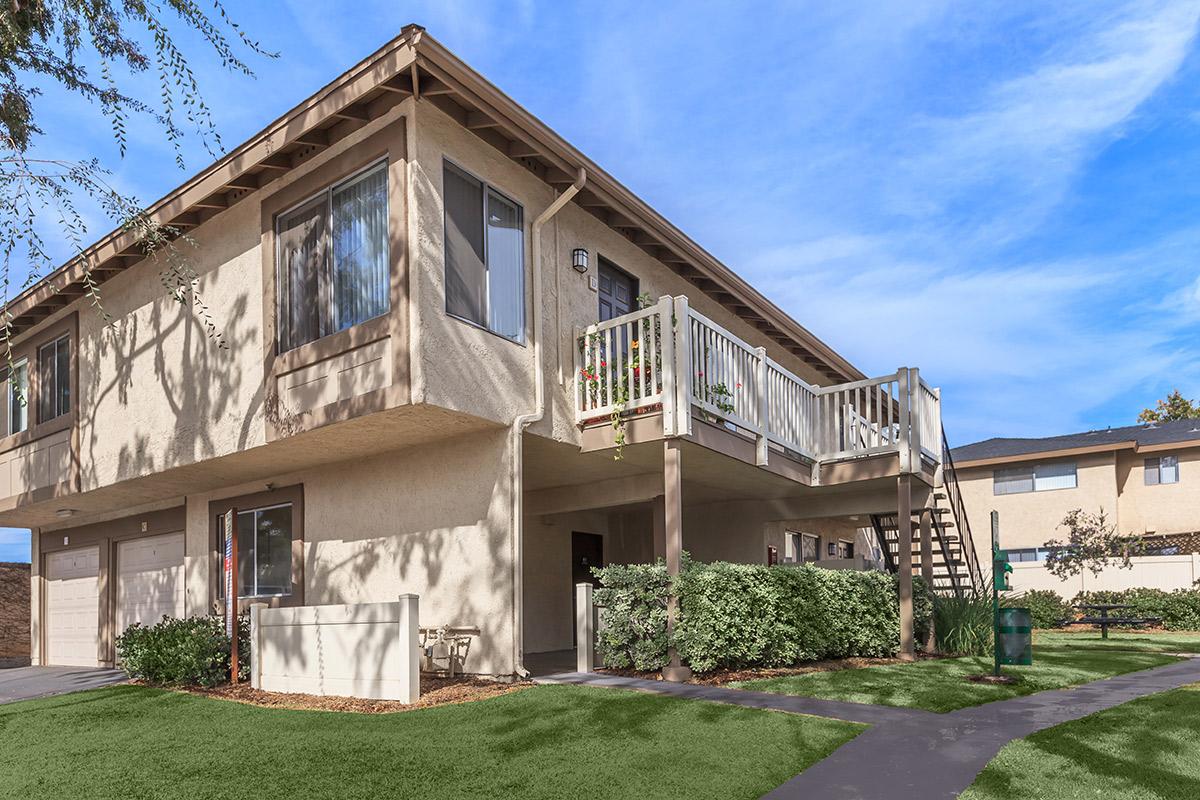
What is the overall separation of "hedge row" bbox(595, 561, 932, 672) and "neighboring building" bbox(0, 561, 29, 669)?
17697 mm

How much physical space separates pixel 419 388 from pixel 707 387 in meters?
4.08

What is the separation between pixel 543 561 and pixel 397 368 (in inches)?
265

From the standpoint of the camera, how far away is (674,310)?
11.6 meters

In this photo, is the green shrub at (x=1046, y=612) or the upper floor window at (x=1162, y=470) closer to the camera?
the green shrub at (x=1046, y=612)

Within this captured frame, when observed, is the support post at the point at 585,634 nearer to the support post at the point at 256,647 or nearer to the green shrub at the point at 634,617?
the green shrub at the point at 634,617

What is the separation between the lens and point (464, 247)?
34.9 ft

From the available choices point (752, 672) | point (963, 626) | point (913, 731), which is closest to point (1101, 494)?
point (963, 626)

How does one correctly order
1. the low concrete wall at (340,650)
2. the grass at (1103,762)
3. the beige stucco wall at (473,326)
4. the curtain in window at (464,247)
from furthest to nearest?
the curtain in window at (464,247), the beige stucco wall at (473,326), the low concrete wall at (340,650), the grass at (1103,762)

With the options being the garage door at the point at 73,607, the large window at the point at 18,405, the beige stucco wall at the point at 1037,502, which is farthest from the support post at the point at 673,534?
the beige stucco wall at the point at 1037,502

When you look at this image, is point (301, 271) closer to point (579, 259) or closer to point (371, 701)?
point (579, 259)

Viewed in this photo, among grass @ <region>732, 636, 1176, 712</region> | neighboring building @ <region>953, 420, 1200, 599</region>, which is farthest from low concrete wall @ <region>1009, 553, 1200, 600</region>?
grass @ <region>732, 636, 1176, 712</region>

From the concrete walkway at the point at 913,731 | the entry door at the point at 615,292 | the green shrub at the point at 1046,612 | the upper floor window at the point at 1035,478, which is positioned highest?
the entry door at the point at 615,292

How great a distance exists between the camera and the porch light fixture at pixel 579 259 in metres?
12.5

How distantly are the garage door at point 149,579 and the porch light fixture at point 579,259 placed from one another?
337 inches
